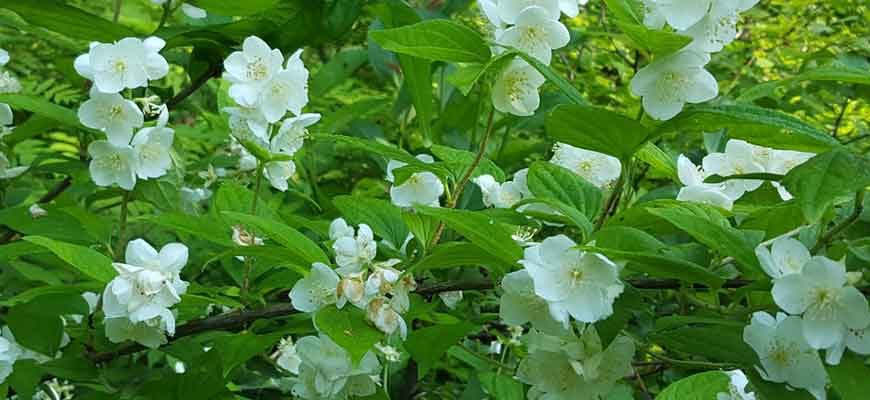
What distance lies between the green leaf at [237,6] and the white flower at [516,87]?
18.2 inches

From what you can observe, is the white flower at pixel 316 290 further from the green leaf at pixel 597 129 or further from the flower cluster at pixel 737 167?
the flower cluster at pixel 737 167

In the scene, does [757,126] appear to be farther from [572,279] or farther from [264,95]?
[264,95]

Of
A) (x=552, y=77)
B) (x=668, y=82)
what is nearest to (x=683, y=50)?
(x=668, y=82)

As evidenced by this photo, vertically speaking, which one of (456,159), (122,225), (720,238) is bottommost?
(122,225)

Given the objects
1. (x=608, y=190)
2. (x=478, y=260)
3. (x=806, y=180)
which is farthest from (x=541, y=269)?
(x=608, y=190)

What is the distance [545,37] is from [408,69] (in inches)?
13.2

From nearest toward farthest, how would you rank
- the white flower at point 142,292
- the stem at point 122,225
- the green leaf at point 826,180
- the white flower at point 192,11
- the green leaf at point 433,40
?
the green leaf at point 826,180 < the green leaf at point 433,40 < the white flower at point 142,292 < the stem at point 122,225 < the white flower at point 192,11

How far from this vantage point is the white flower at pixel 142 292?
140 cm

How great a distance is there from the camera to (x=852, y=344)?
3.35 feet

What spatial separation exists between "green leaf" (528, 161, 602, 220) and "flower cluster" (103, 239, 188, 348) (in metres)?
0.50

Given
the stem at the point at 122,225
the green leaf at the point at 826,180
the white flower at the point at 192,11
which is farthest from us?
the white flower at the point at 192,11

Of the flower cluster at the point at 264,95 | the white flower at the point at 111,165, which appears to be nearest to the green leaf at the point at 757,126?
the flower cluster at the point at 264,95

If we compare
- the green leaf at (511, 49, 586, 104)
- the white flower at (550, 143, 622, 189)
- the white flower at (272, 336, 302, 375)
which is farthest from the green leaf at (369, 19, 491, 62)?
the white flower at (272, 336, 302, 375)

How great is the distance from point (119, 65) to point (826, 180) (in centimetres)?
101
